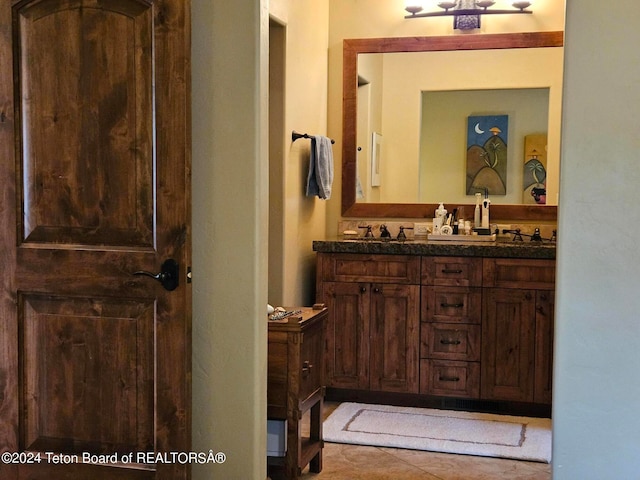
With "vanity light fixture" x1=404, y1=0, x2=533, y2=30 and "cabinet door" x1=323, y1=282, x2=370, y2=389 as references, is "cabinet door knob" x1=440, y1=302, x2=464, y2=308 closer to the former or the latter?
"cabinet door" x1=323, y1=282, x2=370, y2=389

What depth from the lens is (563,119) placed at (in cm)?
244

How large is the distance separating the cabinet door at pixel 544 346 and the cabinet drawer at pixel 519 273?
0.07 meters

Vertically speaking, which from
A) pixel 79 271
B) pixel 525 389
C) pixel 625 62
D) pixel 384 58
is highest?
pixel 384 58

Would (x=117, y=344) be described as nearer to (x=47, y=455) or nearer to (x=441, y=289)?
(x=47, y=455)

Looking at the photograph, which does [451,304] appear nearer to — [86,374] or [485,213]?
[485,213]

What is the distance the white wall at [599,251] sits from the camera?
240 cm

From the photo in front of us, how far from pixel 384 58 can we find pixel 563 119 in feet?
8.47

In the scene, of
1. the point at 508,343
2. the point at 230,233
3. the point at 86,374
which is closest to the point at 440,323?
the point at 508,343

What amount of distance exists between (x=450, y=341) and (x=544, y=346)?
0.51m

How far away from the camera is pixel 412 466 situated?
336 cm

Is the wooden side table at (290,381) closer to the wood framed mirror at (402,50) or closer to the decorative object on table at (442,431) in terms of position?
the decorative object on table at (442,431)

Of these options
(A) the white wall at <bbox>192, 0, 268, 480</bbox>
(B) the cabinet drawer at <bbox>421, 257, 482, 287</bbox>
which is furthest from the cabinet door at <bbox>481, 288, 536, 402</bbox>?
(A) the white wall at <bbox>192, 0, 268, 480</bbox>

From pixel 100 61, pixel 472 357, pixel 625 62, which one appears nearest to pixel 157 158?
pixel 100 61

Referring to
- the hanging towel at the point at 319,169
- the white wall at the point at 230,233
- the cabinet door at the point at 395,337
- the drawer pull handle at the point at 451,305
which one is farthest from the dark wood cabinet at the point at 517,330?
the white wall at the point at 230,233
